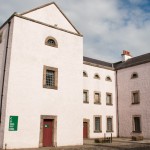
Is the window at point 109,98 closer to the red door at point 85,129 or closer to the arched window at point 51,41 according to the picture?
the red door at point 85,129

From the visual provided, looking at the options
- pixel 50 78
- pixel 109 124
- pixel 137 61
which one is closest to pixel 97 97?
pixel 109 124

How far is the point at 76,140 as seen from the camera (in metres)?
21.2

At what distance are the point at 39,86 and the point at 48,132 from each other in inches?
161

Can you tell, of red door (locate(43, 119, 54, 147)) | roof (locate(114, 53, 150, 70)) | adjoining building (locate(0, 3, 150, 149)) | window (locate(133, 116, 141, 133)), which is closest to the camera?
adjoining building (locate(0, 3, 150, 149))

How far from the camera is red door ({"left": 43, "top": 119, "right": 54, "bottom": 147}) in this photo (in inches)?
768

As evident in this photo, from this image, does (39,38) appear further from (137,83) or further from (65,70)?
(137,83)

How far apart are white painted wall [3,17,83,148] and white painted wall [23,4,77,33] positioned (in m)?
0.72

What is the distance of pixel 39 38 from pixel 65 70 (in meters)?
3.93

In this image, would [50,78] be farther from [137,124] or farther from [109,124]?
[137,124]

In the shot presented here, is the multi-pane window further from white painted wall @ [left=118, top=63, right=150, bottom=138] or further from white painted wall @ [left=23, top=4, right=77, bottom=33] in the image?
white painted wall @ [left=118, top=63, right=150, bottom=138]

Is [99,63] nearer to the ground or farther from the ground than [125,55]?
nearer to the ground

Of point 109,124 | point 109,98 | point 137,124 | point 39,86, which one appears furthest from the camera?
point 109,98

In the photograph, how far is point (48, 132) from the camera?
64.9 feet

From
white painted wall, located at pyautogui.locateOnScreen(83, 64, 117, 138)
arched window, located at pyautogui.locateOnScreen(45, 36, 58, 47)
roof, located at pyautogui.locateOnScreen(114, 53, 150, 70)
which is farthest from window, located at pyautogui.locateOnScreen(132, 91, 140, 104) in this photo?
arched window, located at pyautogui.locateOnScreen(45, 36, 58, 47)
